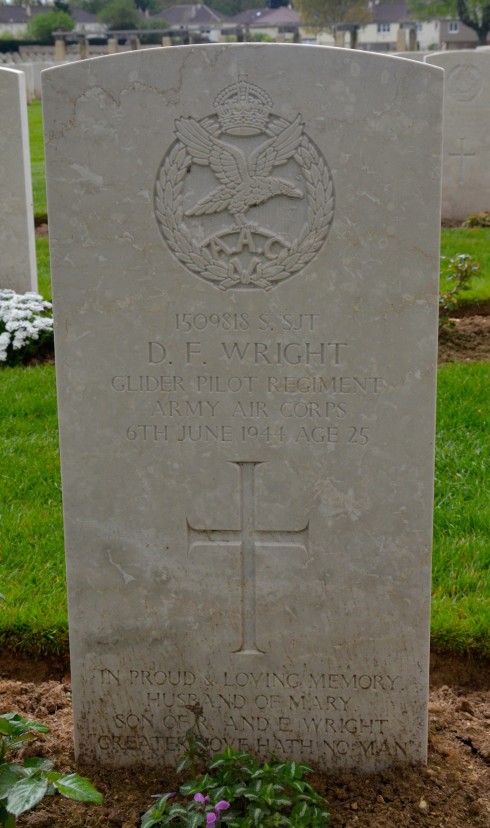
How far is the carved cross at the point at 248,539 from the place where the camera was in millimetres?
2820

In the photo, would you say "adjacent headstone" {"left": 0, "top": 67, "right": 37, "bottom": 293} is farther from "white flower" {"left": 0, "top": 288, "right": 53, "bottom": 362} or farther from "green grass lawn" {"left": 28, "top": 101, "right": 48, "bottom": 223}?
"white flower" {"left": 0, "top": 288, "right": 53, "bottom": 362}

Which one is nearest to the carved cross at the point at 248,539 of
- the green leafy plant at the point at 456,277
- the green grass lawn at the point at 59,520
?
the green grass lawn at the point at 59,520

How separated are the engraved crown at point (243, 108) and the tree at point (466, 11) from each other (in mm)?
50429

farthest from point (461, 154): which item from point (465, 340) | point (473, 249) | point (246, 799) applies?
point (246, 799)

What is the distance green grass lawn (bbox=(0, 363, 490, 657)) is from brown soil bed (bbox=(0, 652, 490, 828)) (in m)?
0.21

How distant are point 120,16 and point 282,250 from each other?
229 feet

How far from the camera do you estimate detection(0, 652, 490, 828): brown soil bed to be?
2.76 meters

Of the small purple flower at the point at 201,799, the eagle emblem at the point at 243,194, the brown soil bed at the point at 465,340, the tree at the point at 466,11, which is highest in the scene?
the tree at the point at 466,11

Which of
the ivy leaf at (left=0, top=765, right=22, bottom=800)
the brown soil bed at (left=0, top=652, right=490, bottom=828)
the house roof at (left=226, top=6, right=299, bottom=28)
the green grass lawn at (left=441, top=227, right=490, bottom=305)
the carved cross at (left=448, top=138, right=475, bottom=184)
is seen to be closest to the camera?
the ivy leaf at (left=0, top=765, right=22, bottom=800)

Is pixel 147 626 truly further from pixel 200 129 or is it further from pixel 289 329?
pixel 200 129

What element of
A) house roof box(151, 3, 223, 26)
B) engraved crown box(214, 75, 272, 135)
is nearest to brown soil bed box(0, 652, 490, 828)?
engraved crown box(214, 75, 272, 135)

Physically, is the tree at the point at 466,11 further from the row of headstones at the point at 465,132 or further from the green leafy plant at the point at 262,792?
the green leafy plant at the point at 262,792

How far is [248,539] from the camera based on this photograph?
2.86 meters

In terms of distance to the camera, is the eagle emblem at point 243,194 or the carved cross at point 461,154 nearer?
the eagle emblem at point 243,194
